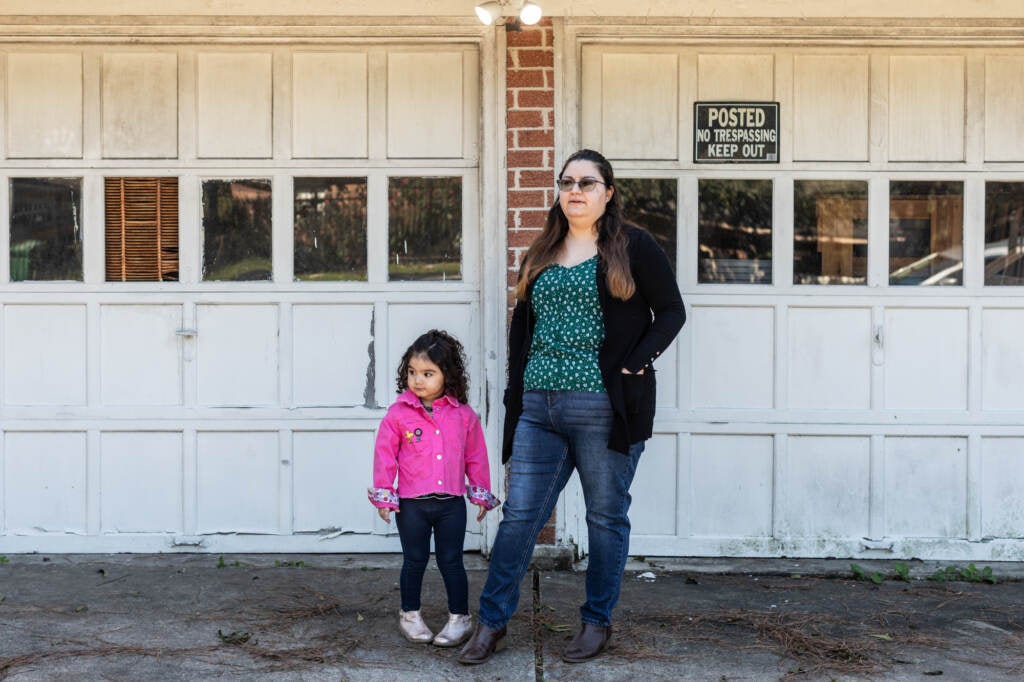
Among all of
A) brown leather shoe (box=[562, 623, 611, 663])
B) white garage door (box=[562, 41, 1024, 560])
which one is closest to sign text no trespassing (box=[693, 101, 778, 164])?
white garage door (box=[562, 41, 1024, 560])

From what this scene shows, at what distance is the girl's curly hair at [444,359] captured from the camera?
4035mm

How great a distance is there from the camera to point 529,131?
519 centimetres

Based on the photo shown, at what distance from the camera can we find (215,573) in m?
5.14

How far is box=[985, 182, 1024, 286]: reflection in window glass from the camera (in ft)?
17.7

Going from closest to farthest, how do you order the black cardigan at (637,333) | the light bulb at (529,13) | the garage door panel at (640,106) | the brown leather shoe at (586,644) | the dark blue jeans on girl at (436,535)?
the black cardigan at (637,333) → the brown leather shoe at (586,644) → the dark blue jeans on girl at (436,535) → the light bulb at (529,13) → the garage door panel at (640,106)

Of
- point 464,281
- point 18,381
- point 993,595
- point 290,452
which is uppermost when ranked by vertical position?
point 464,281

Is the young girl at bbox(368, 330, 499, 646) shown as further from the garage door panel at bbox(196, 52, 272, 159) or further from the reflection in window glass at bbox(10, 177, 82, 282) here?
the reflection in window glass at bbox(10, 177, 82, 282)

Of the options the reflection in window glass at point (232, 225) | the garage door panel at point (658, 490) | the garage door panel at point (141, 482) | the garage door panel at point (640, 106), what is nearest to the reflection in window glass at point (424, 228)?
the reflection in window glass at point (232, 225)

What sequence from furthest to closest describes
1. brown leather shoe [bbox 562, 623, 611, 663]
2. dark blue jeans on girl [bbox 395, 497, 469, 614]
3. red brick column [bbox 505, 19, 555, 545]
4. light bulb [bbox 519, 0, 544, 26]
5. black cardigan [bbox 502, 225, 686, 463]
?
red brick column [bbox 505, 19, 555, 545] → light bulb [bbox 519, 0, 544, 26] → dark blue jeans on girl [bbox 395, 497, 469, 614] → brown leather shoe [bbox 562, 623, 611, 663] → black cardigan [bbox 502, 225, 686, 463]

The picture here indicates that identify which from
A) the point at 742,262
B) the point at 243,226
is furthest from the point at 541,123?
the point at 243,226

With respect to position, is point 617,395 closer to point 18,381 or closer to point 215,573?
point 215,573

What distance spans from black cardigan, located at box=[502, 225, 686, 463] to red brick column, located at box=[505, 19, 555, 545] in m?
1.30

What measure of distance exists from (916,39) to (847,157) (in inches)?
25.1

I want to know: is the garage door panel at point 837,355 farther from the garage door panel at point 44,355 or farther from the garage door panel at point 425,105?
the garage door panel at point 44,355
